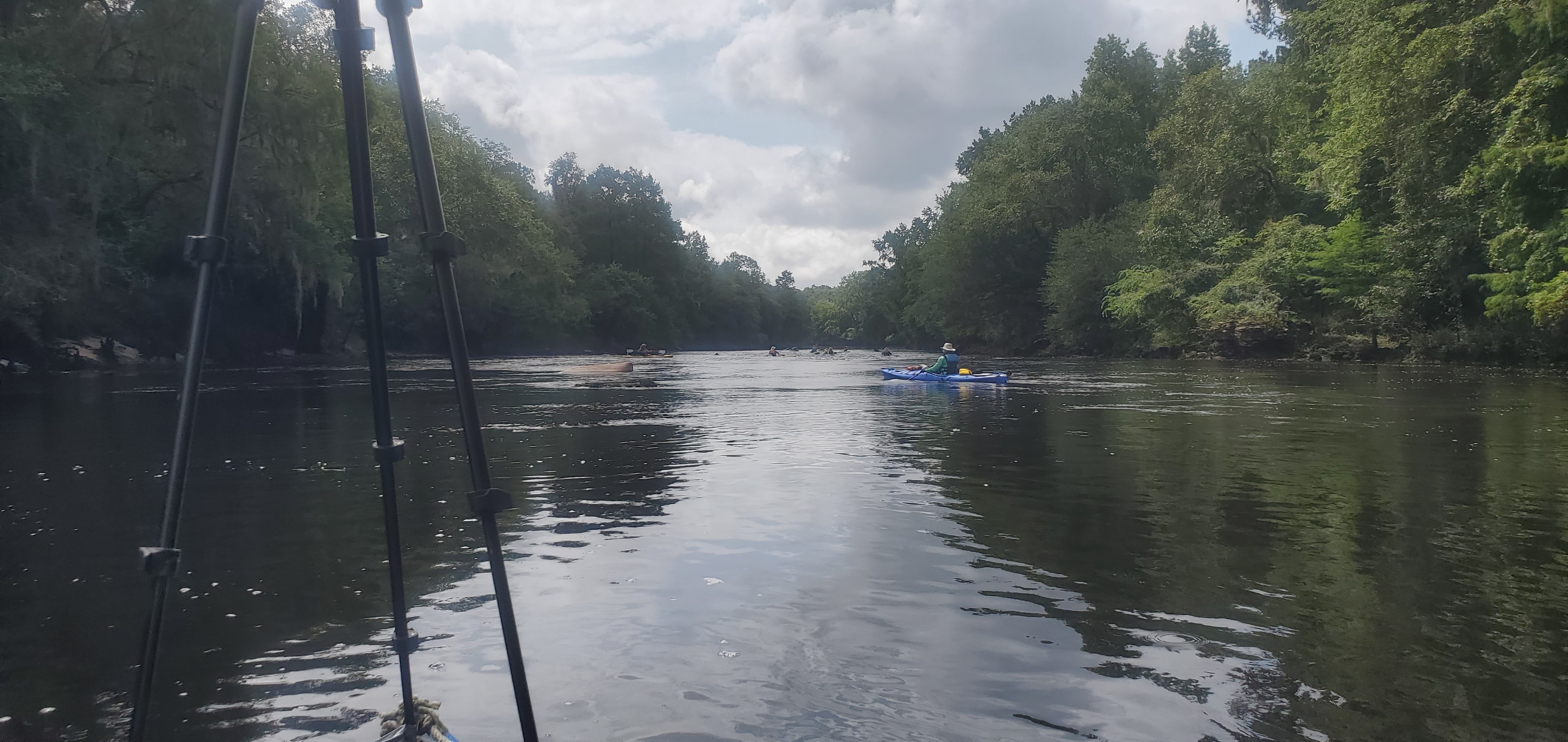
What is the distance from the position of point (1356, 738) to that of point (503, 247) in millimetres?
66052

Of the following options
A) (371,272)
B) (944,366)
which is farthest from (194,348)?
(944,366)

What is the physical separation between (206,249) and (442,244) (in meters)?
0.57

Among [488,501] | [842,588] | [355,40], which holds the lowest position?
[842,588]

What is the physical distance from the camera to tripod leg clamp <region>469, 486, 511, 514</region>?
8.08 feet

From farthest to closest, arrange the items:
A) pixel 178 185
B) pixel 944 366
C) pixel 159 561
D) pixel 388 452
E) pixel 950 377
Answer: pixel 178 185, pixel 944 366, pixel 950 377, pixel 388 452, pixel 159 561

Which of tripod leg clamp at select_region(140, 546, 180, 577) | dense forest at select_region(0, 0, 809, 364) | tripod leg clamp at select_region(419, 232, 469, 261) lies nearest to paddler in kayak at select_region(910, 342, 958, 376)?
dense forest at select_region(0, 0, 809, 364)

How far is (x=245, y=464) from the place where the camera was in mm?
11977

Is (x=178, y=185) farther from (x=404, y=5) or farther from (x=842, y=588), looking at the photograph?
(x=404, y=5)

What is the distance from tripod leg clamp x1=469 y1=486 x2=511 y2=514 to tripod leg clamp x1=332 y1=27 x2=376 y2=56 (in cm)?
114

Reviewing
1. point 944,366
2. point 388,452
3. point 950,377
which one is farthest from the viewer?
point 944,366

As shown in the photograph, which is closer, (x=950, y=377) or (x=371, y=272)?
(x=371, y=272)

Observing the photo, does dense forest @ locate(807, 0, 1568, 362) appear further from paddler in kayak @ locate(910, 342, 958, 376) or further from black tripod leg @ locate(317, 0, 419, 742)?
black tripod leg @ locate(317, 0, 419, 742)

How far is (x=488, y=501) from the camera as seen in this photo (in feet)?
8.12

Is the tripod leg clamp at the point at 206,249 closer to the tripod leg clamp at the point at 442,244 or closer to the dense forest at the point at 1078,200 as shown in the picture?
the tripod leg clamp at the point at 442,244
